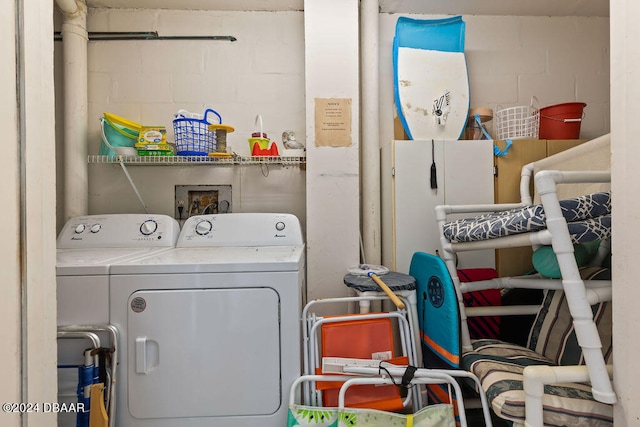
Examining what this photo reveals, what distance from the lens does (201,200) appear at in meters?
2.04

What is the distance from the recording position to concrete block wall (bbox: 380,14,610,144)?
2164 millimetres

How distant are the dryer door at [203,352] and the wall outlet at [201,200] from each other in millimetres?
1001

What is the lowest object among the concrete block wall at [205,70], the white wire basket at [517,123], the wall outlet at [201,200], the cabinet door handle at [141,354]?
the cabinet door handle at [141,354]

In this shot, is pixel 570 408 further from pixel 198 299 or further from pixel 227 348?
pixel 198 299

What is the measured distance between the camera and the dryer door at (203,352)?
1089 mm

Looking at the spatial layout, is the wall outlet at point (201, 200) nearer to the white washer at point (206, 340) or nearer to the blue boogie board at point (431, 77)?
the white washer at point (206, 340)

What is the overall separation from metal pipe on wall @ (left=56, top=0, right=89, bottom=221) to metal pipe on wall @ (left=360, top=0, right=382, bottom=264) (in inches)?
68.3

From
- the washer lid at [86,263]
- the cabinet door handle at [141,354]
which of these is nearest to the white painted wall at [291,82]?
the washer lid at [86,263]

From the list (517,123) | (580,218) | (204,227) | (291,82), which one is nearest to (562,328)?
(580,218)

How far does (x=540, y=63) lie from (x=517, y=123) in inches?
23.4

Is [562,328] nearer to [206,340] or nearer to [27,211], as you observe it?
[206,340]

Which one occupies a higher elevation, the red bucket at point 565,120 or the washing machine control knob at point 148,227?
the red bucket at point 565,120

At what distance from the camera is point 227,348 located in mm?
1113

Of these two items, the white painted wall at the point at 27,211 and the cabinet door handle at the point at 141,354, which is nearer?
the white painted wall at the point at 27,211
